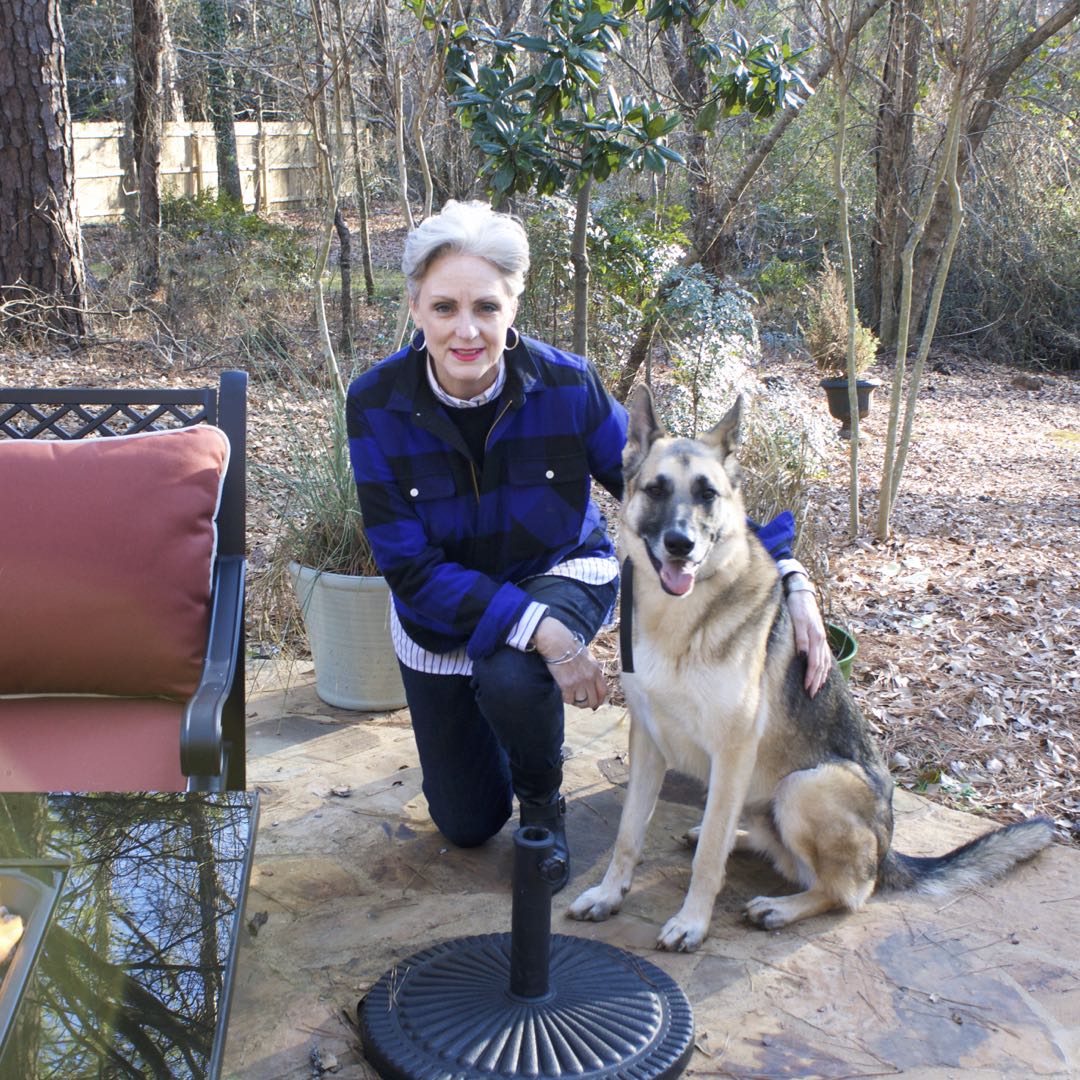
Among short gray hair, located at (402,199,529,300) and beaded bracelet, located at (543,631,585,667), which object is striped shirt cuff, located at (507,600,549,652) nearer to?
beaded bracelet, located at (543,631,585,667)

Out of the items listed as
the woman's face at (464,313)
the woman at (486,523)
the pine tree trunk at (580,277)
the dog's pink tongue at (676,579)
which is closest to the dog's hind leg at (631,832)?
A: the woman at (486,523)

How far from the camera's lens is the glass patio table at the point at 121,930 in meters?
1.58

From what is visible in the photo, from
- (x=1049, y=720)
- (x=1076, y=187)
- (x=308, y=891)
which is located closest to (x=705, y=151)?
(x=1076, y=187)

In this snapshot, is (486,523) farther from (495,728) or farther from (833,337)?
(833,337)

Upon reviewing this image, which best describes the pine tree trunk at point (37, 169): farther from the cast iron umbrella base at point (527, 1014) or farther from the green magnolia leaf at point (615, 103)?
the cast iron umbrella base at point (527, 1014)

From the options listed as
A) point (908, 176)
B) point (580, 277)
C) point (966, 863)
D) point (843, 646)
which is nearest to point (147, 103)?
point (580, 277)

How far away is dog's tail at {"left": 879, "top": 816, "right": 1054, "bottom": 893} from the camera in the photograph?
3.02 metres

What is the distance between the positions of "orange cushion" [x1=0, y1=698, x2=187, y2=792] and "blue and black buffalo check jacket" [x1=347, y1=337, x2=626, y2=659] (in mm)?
738

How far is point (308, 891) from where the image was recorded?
9.97ft

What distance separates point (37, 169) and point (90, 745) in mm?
7284

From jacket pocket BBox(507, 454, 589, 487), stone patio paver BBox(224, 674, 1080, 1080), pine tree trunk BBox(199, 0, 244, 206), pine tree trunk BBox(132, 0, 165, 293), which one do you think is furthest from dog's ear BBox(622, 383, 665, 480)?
pine tree trunk BBox(199, 0, 244, 206)

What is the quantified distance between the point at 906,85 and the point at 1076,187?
396cm

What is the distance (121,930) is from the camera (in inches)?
73.0

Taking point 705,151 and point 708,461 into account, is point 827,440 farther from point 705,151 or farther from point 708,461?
point 708,461
